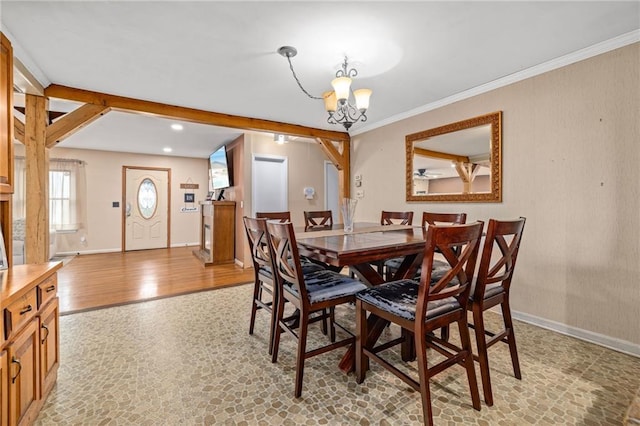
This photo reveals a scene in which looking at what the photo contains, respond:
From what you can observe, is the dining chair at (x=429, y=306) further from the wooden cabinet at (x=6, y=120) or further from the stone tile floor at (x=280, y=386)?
the wooden cabinet at (x=6, y=120)

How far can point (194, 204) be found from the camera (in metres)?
7.04

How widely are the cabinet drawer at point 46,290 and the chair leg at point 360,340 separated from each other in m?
1.70

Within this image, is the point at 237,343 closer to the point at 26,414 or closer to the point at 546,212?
the point at 26,414

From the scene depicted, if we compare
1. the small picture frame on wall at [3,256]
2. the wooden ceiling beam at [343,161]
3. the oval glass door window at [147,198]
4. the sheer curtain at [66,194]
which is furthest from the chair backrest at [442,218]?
the sheer curtain at [66,194]

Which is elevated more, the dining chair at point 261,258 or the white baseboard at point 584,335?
the dining chair at point 261,258

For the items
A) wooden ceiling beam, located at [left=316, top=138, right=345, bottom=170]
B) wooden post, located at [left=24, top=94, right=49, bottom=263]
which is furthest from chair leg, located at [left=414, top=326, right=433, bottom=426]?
wooden ceiling beam, located at [left=316, top=138, right=345, bottom=170]

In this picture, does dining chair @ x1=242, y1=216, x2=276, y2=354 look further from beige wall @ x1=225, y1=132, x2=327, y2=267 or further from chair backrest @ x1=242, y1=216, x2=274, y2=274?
beige wall @ x1=225, y1=132, x2=327, y2=267

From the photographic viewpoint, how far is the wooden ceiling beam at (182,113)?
2.80m

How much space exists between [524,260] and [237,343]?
263 centimetres

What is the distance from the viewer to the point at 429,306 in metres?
1.42

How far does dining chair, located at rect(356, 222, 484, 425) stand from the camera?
127cm

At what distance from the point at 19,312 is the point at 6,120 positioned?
45.5 inches

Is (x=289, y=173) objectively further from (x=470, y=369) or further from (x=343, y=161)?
(x=470, y=369)

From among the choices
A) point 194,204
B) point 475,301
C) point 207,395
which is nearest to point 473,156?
point 475,301
